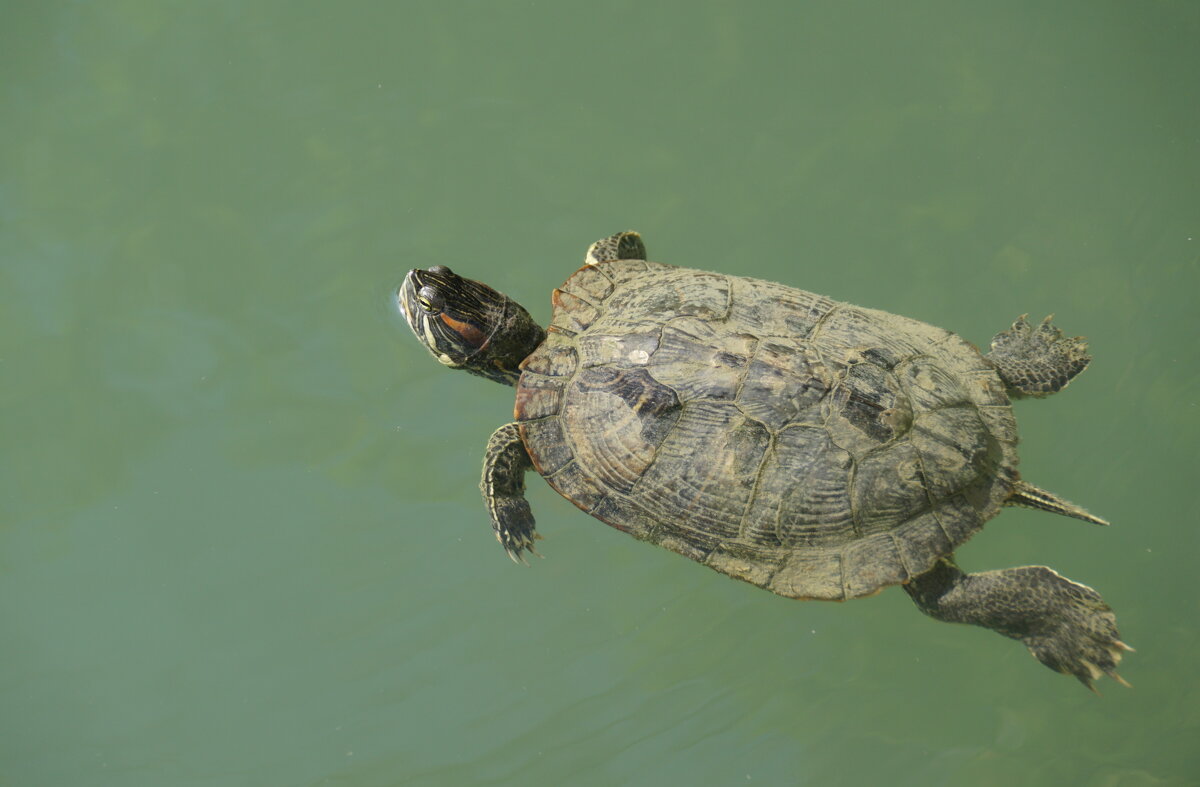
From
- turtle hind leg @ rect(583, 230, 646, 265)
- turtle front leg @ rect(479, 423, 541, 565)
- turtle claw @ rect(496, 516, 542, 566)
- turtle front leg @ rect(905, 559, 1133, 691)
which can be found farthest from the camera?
turtle hind leg @ rect(583, 230, 646, 265)

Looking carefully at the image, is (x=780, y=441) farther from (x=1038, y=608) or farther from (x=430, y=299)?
(x=430, y=299)

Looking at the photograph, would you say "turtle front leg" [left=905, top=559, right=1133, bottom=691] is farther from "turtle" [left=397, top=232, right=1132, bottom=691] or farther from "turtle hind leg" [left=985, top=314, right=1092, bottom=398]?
"turtle hind leg" [left=985, top=314, right=1092, bottom=398]

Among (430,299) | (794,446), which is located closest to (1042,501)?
(794,446)

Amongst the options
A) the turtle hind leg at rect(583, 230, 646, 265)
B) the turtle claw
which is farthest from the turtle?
the turtle hind leg at rect(583, 230, 646, 265)

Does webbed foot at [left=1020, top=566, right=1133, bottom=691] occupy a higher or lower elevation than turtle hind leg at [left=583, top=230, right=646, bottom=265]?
lower

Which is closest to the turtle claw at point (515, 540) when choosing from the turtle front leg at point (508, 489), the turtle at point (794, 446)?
the turtle front leg at point (508, 489)

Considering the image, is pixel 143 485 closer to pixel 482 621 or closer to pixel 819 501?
pixel 482 621

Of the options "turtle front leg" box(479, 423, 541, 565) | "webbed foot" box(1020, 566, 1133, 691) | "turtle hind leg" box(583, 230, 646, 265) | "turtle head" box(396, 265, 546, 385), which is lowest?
"webbed foot" box(1020, 566, 1133, 691)

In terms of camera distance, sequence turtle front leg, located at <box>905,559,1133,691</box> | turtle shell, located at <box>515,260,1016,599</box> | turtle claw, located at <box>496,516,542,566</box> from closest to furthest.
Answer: turtle shell, located at <box>515,260,1016,599</box>
turtle front leg, located at <box>905,559,1133,691</box>
turtle claw, located at <box>496,516,542,566</box>

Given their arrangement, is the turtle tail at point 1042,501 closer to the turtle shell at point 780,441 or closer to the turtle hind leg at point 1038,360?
the turtle shell at point 780,441
